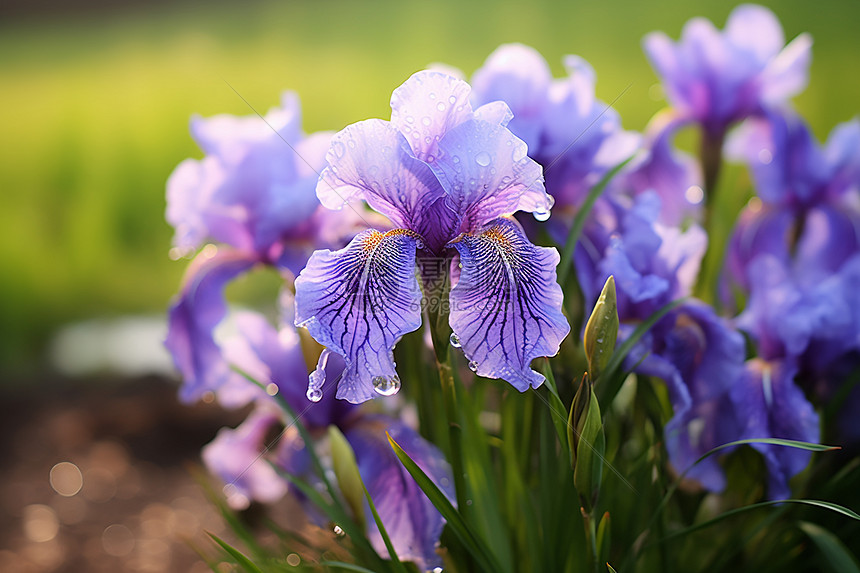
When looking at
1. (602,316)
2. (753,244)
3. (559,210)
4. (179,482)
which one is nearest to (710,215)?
(753,244)

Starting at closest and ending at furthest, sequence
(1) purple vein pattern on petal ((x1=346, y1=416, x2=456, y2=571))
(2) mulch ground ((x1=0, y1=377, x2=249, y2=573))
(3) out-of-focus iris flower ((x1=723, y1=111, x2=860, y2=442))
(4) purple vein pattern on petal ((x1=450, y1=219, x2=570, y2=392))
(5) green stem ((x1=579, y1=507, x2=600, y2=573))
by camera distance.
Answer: (4) purple vein pattern on petal ((x1=450, y1=219, x2=570, y2=392)) → (5) green stem ((x1=579, y1=507, x2=600, y2=573)) → (1) purple vein pattern on petal ((x1=346, y1=416, x2=456, y2=571)) → (3) out-of-focus iris flower ((x1=723, y1=111, x2=860, y2=442)) → (2) mulch ground ((x1=0, y1=377, x2=249, y2=573))

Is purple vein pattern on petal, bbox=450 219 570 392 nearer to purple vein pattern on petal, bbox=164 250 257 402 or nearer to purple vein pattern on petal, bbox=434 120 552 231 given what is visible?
purple vein pattern on petal, bbox=434 120 552 231

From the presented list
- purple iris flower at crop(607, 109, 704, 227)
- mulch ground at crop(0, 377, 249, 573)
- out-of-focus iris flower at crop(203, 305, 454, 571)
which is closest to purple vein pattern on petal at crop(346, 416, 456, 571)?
out-of-focus iris flower at crop(203, 305, 454, 571)

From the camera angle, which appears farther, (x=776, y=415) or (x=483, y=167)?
(x=776, y=415)

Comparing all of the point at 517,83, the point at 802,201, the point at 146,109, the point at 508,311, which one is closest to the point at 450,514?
the point at 508,311

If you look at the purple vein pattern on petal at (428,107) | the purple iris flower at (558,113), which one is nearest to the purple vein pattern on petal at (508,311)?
the purple vein pattern on petal at (428,107)

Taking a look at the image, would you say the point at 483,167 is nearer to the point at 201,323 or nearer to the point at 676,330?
the point at 676,330
